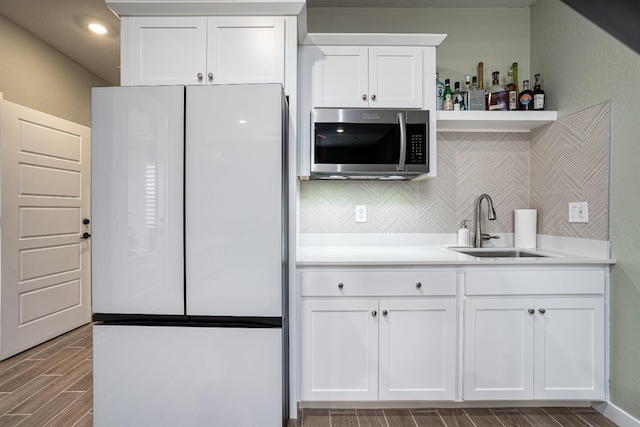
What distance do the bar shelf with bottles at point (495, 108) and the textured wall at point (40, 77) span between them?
3.38m

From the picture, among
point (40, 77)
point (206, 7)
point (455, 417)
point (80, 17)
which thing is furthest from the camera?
point (40, 77)

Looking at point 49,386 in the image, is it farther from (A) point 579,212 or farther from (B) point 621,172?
(B) point 621,172

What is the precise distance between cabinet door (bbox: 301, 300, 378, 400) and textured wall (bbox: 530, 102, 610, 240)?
137 cm

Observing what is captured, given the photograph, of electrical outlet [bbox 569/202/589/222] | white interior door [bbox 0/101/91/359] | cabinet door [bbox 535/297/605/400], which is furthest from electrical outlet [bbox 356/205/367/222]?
white interior door [bbox 0/101/91/359]

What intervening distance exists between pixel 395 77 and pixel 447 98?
17.4 inches

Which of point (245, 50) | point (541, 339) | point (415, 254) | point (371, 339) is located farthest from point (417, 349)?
point (245, 50)

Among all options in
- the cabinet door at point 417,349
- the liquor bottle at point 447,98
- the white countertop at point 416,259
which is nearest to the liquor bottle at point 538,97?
the liquor bottle at point 447,98

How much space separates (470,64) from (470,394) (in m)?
2.19

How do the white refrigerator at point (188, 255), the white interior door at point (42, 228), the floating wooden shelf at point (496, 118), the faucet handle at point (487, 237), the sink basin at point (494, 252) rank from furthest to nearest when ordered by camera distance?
the white interior door at point (42, 228), the faucet handle at point (487, 237), the sink basin at point (494, 252), the floating wooden shelf at point (496, 118), the white refrigerator at point (188, 255)

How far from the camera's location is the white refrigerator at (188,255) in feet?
5.73

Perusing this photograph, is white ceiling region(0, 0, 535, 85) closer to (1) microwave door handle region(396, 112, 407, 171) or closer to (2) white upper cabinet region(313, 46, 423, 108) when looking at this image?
(2) white upper cabinet region(313, 46, 423, 108)

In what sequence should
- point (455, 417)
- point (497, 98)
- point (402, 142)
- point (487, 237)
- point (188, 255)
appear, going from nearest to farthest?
point (188, 255), point (455, 417), point (402, 142), point (497, 98), point (487, 237)

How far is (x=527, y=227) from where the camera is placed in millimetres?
2529

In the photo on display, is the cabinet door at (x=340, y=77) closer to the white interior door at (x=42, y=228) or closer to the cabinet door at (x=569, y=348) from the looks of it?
the cabinet door at (x=569, y=348)
